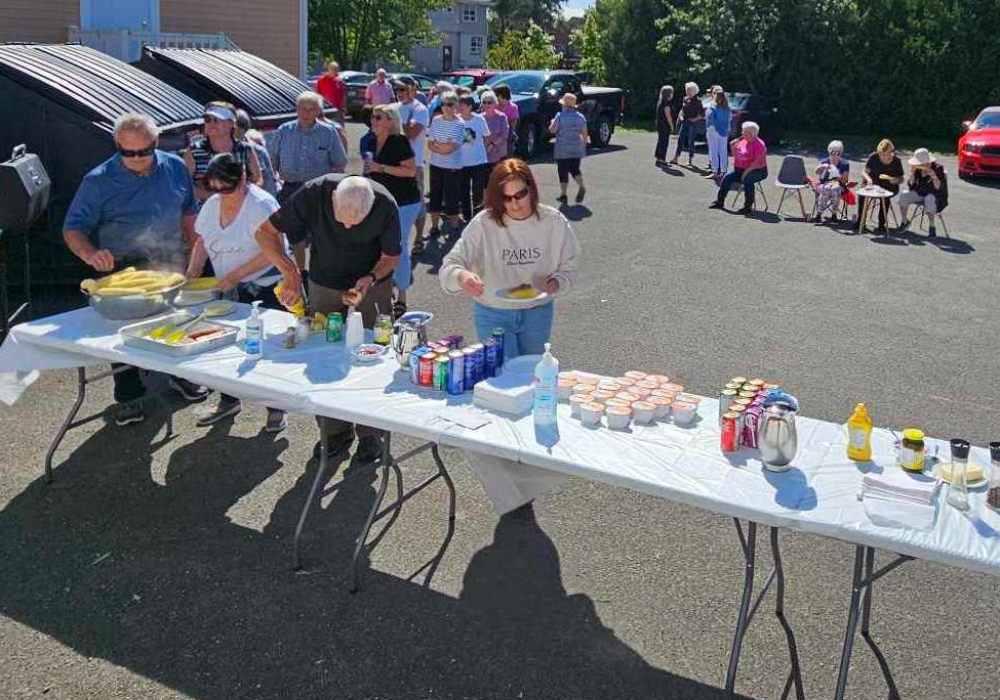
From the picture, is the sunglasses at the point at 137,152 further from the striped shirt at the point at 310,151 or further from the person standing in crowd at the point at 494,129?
the person standing in crowd at the point at 494,129

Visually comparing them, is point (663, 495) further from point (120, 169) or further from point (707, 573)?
point (120, 169)

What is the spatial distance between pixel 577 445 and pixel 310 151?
5548 mm

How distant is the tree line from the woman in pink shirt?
14.0m

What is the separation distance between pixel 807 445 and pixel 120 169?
434 centimetres

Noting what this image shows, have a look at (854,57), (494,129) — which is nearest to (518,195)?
(494,129)

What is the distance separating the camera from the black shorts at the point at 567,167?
14781 mm

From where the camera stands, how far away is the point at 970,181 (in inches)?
773

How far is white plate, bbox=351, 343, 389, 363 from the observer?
4855mm

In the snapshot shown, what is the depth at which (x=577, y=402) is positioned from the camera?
4258 millimetres

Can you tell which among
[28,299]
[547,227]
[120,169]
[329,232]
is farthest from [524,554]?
[28,299]

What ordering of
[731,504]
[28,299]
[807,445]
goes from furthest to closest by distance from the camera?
[28,299], [807,445], [731,504]

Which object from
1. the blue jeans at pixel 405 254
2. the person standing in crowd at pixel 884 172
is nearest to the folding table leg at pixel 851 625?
the blue jeans at pixel 405 254

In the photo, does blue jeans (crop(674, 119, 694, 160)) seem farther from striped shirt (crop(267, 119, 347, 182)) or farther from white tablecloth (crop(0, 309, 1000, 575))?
white tablecloth (crop(0, 309, 1000, 575))

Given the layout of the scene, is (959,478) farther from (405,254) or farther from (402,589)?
(405,254)
